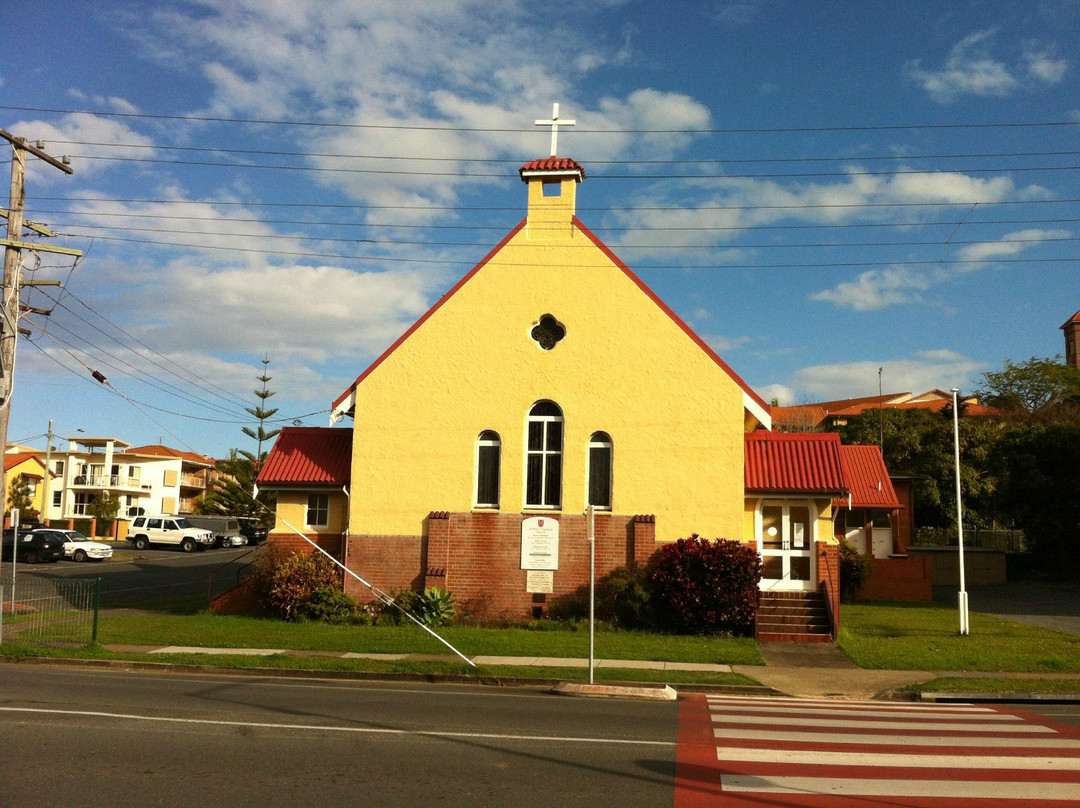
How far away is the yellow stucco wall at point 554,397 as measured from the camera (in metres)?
20.5

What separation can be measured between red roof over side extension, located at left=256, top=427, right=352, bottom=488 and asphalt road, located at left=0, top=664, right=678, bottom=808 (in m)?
8.84

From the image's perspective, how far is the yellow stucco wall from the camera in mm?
20500

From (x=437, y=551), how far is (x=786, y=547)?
7815 millimetres

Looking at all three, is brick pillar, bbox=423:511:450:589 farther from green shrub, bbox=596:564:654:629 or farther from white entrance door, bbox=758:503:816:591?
white entrance door, bbox=758:503:816:591

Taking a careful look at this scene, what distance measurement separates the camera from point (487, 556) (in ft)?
68.3

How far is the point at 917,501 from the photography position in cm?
4434

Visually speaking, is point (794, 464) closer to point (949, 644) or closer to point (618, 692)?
point (949, 644)

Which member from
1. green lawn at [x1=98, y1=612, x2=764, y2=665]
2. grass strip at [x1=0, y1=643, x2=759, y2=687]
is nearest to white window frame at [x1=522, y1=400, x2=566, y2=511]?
green lawn at [x1=98, y1=612, x2=764, y2=665]

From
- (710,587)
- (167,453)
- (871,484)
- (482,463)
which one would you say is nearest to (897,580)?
(871,484)

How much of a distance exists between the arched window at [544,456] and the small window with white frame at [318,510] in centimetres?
495

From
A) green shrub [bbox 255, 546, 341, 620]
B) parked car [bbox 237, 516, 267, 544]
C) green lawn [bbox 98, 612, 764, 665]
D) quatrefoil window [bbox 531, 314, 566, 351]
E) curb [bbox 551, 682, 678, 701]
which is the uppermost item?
quatrefoil window [bbox 531, 314, 566, 351]

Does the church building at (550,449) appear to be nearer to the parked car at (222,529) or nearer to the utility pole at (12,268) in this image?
the utility pole at (12,268)

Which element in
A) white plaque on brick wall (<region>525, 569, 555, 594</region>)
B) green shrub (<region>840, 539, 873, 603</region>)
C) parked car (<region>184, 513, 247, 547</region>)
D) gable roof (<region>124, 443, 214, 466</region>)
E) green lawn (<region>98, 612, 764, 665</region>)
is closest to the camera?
green lawn (<region>98, 612, 764, 665</region>)

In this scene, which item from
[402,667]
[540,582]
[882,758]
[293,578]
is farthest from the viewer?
[293,578]
